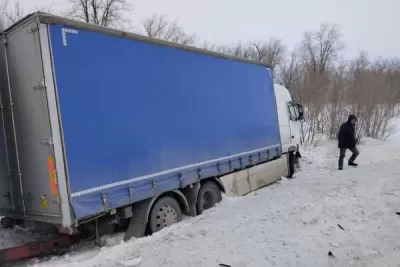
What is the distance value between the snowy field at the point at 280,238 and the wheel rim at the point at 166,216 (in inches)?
12.3

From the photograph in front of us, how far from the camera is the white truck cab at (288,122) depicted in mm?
11562

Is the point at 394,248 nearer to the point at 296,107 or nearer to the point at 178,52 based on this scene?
the point at 178,52

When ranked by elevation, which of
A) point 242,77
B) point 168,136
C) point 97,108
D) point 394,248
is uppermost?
point 242,77

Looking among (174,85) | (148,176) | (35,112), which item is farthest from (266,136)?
(35,112)

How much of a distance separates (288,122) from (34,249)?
28.3 ft

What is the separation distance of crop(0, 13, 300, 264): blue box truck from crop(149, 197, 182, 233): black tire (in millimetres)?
17

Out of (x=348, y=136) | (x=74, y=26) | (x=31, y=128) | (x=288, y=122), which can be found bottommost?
(x=348, y=136)

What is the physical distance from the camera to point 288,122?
12.1 metres

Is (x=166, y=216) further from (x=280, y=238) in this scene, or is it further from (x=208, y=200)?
(x=280, y=238)

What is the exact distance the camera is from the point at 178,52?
7.07m

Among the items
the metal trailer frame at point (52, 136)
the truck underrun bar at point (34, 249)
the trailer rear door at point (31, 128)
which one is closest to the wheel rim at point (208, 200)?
the metal trailer frame at point (52, 136)

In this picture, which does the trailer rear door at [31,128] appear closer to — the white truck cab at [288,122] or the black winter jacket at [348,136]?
the white truck cab at [288,122]

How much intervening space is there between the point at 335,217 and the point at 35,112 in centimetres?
437

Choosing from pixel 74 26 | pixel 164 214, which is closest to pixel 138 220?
pixel 164 214
